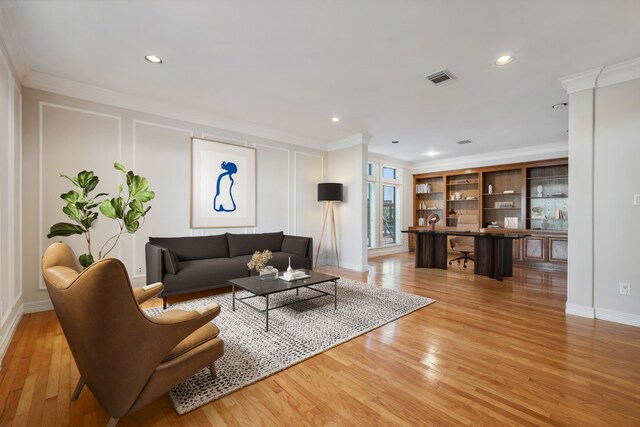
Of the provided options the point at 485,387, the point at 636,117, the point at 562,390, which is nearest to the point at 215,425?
the point at 485,387

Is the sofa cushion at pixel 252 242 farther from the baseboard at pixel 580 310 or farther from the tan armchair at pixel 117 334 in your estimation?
the baseboard at pixel 580 310

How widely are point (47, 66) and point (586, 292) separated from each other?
6.44 metres

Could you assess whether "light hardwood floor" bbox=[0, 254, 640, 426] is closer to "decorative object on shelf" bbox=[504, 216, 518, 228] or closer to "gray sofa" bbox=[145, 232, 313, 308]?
"gray sofa" bbox=[145, 232, 313, 308]

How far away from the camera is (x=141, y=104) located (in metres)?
3.88

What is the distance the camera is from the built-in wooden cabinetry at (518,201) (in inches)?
241

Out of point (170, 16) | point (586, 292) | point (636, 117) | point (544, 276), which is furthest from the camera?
point (544, 276)

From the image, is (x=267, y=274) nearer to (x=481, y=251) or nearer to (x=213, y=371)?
(x=213, y=371)

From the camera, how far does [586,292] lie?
3.14 meters

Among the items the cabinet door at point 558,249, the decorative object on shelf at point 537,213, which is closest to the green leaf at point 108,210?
the cabinet door at point 558,249

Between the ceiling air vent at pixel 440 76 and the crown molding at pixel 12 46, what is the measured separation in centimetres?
372

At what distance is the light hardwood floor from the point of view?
Result: 1.60 m

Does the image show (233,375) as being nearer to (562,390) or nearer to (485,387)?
(485,387)

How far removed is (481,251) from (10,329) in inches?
252

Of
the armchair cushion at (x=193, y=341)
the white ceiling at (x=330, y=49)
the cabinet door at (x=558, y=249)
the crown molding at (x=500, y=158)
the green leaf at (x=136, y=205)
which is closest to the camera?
the armchair cushion at (x=193, y=341)
